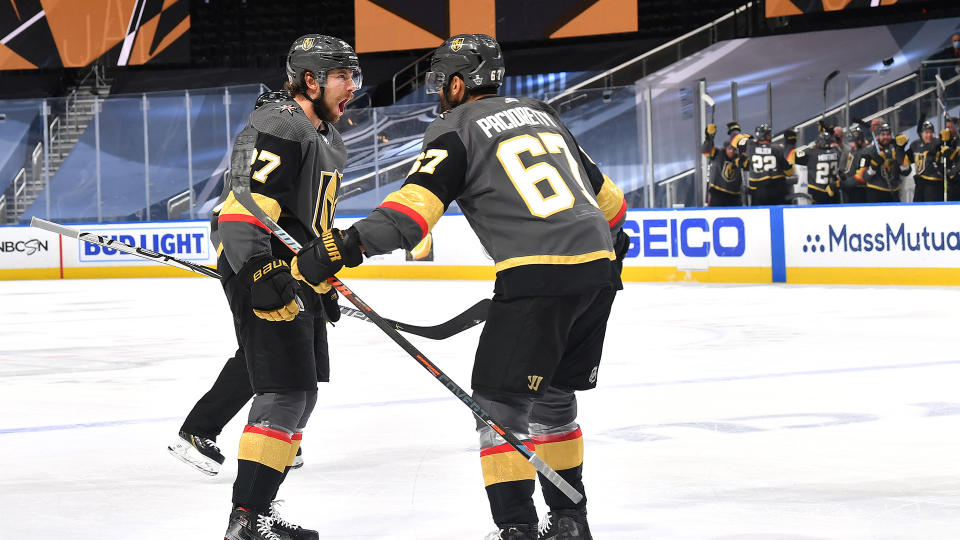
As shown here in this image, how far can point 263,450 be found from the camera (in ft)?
9.79

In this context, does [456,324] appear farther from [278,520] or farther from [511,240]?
[278,520]

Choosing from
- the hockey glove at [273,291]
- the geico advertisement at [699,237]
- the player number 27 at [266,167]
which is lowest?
the geico advertisement at [699,237]

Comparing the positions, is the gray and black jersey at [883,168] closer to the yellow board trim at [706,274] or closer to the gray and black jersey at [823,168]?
the gray and black jersey at [823,168]

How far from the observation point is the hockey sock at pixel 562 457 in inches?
118

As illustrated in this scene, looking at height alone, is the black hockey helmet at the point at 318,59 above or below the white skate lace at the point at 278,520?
above

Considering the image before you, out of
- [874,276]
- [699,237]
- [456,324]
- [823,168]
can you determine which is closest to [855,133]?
[823,168]

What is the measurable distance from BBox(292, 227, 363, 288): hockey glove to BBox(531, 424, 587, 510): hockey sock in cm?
67

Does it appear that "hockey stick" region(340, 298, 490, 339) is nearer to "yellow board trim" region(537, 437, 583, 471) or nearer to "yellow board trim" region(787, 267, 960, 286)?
"yellow board trim" region(537, 437, 583, 471)

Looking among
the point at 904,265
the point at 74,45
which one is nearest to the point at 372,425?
the point at 904,265

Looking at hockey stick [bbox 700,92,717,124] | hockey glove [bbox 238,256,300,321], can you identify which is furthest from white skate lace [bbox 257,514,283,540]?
hockey stick [bbox 700,92,717,124]

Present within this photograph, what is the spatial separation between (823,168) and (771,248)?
194cm

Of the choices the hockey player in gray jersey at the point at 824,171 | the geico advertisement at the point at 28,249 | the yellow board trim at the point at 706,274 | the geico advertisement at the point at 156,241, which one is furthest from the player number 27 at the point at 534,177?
the geico advertisement at the point at 28,249

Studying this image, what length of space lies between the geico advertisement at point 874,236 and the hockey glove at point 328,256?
376 inches

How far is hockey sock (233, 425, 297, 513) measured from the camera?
117 inches
